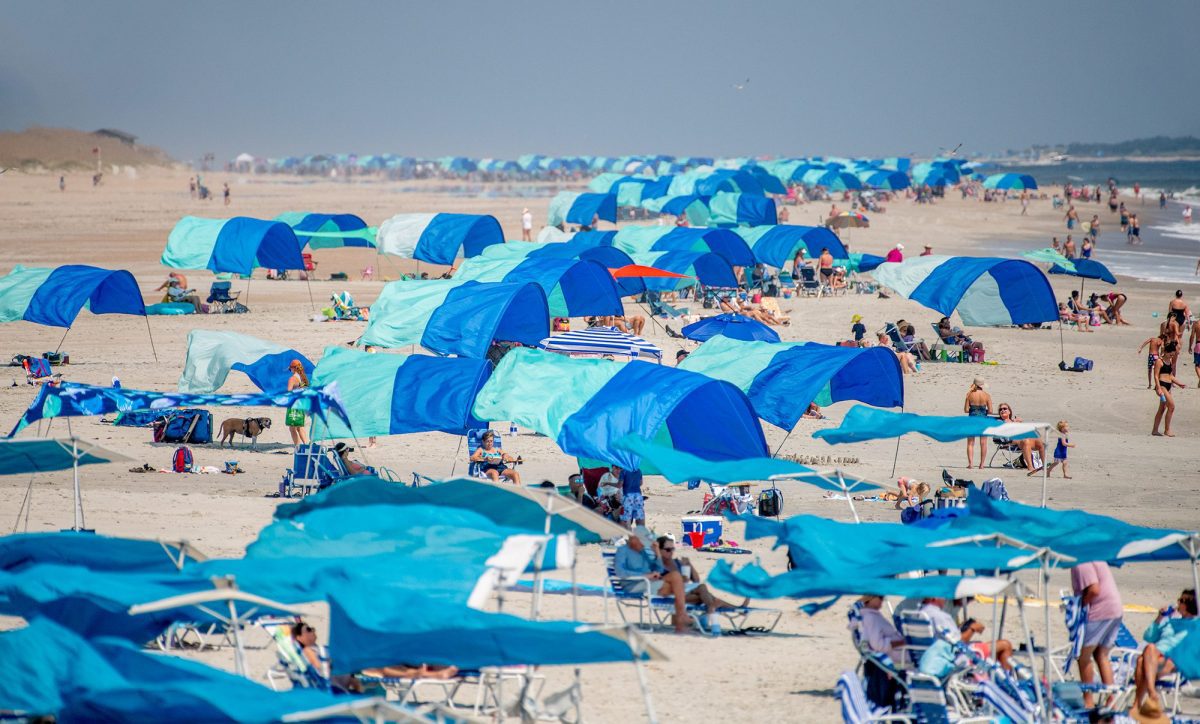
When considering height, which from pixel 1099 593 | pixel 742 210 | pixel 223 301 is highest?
pixel 742 210

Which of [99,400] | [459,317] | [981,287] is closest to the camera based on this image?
[99,400]

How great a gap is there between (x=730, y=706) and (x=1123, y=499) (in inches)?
287

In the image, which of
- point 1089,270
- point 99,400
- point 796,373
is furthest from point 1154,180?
point 99,400

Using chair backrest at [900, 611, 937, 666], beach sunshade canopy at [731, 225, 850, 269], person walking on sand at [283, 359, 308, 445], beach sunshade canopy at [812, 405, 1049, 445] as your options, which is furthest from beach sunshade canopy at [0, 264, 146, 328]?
chair backrest at [900, 611, 937, 666]

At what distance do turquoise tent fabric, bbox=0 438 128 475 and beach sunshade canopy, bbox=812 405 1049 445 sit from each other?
17.9ft

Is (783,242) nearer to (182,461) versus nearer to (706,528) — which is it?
(182,461)

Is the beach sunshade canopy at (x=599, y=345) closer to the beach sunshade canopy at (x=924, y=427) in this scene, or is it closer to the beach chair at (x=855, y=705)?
the beach sunshade canopy at (x=924, y=427)

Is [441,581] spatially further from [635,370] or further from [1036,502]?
[1036,502]

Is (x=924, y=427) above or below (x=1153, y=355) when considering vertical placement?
above

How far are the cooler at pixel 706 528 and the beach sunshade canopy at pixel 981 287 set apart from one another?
9538 millimetres

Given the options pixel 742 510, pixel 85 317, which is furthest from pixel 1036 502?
pixel 85 317

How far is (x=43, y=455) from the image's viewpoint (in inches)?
377

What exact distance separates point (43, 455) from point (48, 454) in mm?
41

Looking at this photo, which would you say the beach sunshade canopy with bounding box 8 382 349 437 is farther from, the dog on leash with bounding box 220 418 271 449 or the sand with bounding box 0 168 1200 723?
the dog on leash with bounding box 220 418 271 449
